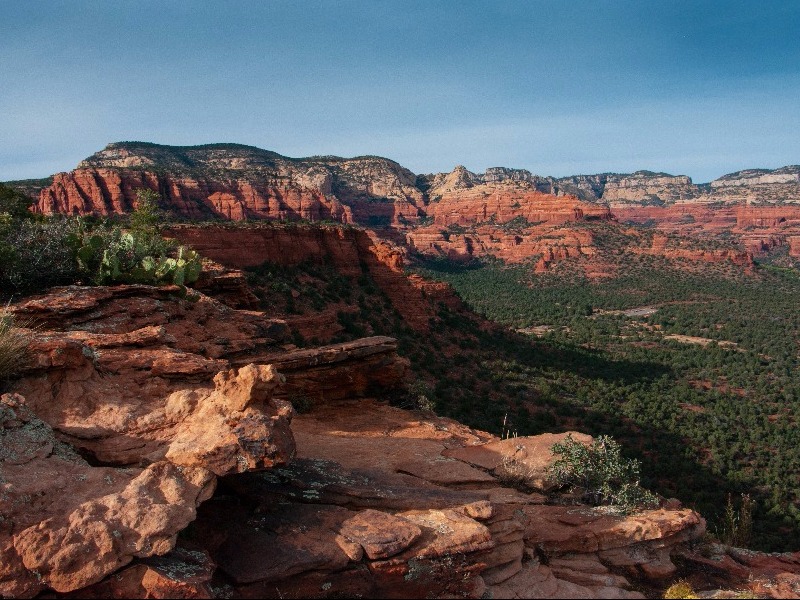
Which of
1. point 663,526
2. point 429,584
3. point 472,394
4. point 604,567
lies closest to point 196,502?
point 429,584

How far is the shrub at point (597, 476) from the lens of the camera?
313 inches

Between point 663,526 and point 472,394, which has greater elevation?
point 663,526

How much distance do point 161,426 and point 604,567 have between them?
18.6ft

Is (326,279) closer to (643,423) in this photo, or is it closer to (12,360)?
(643,423)

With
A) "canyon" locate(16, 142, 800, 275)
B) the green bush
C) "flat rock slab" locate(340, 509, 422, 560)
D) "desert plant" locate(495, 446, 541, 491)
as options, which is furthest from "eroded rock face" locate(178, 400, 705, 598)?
"canyon" locate(16, 142, 800, 275)

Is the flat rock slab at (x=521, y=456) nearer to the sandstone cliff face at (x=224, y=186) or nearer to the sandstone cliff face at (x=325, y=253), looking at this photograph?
the sandstone cliff face at (x=325, y=253)

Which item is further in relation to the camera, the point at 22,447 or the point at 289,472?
the point at 289,472

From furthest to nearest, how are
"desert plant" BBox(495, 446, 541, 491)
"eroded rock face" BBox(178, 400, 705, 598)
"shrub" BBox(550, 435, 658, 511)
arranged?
"desert plant" BBox(495, 446, 541, 491) → "shrub" BBox(550, 435, 658, 511) → "eroded rock face" BBox(178, 400, 705, 598)

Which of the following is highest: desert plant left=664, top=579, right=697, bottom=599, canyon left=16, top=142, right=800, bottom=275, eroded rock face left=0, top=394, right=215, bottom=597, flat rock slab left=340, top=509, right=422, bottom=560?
canyon left=16, top=142, right=800, bottom=275

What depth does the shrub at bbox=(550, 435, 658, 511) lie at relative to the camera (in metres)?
7.96

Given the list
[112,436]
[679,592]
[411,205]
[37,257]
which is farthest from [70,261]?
[411,205]

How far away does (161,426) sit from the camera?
657 centimetres

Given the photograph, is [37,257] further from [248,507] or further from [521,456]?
[521,456]

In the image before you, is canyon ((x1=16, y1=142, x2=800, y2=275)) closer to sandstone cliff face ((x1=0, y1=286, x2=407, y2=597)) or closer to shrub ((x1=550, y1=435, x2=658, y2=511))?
sandstone cliff face ((x1=0, y1=286, x2=407, y2=597))
